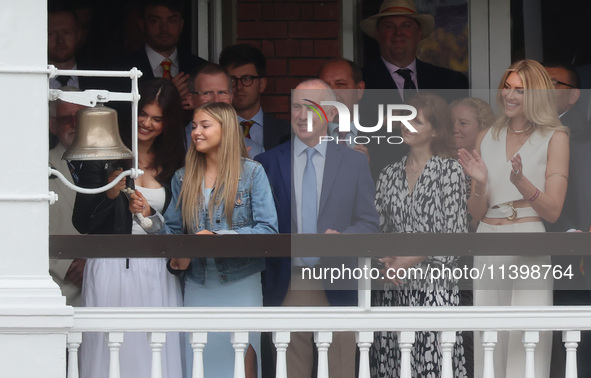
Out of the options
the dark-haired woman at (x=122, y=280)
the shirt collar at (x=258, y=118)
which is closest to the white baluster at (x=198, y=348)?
the dark-haired woman at (x=122, y=280)

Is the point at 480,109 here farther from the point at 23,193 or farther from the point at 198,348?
the point at 23,193

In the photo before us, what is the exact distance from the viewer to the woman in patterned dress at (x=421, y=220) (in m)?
5.52

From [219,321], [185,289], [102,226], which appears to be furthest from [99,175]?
[219,321]

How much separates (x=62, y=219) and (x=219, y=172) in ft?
2.71

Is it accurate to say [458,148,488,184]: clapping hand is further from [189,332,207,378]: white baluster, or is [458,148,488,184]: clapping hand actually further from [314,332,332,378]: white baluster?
[189,332,207,378]: white baluster

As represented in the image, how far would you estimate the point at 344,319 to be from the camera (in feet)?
16.5

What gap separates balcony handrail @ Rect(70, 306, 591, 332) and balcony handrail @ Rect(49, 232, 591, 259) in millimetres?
228

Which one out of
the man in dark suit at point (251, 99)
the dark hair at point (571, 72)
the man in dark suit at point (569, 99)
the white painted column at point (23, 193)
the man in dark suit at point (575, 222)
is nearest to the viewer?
the white painted column at point (23, 193)

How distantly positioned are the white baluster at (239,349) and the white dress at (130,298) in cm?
63

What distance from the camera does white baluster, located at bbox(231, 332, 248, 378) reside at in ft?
16.4

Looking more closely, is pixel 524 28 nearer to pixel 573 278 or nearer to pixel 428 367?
pixel 573 278

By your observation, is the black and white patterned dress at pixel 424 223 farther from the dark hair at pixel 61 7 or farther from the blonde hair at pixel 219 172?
the dark hair at pixel 61 7

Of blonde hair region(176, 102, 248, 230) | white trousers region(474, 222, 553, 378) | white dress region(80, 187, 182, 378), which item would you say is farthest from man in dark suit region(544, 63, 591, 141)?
white dress region(80, 187, 182, 378)

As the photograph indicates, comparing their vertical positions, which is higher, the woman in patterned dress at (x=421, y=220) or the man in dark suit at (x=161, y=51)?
the man in dark suit at (x=161, y=51)
